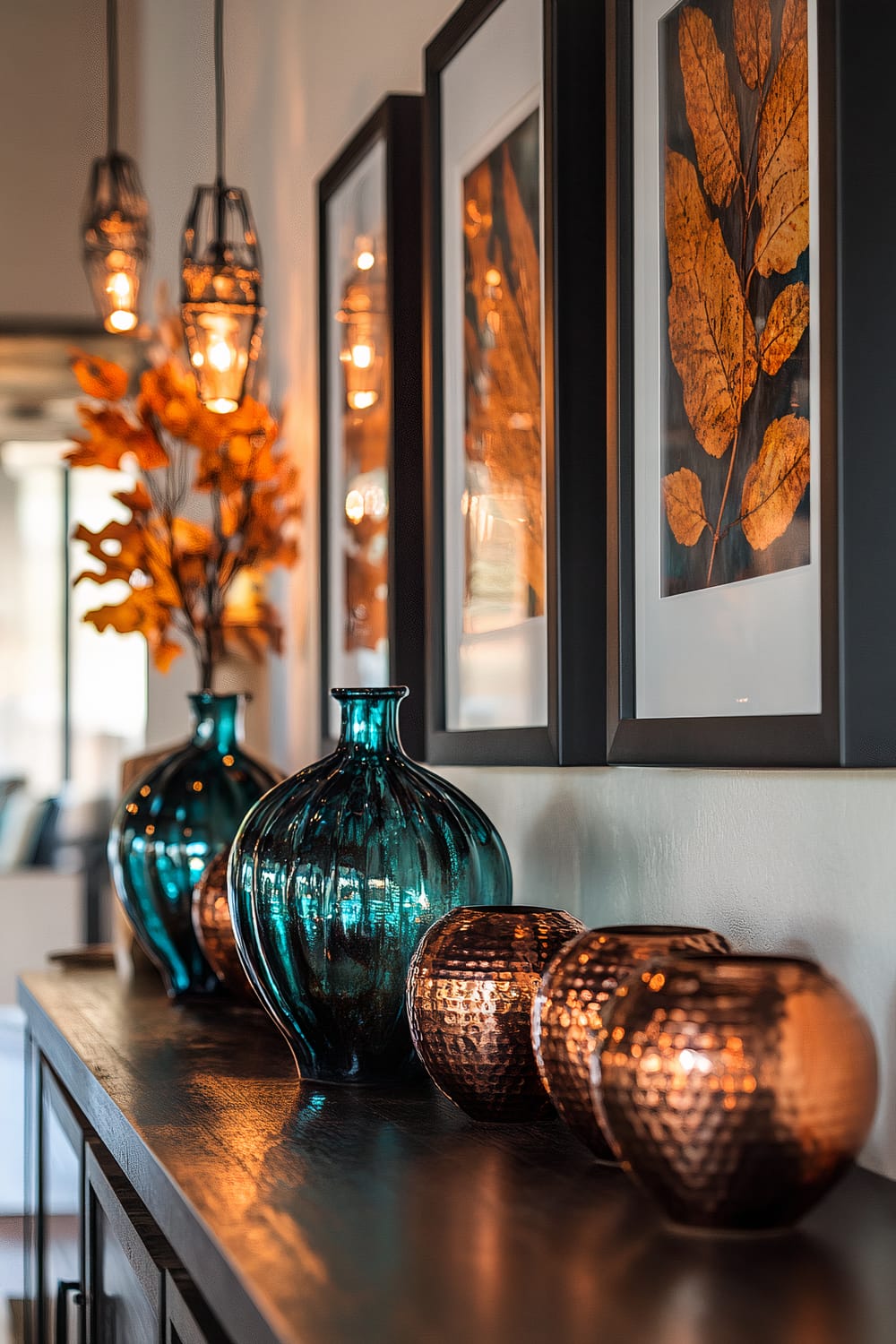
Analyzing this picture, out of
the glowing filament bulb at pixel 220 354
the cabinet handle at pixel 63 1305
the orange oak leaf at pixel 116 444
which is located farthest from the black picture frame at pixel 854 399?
the orange oak leaf at pixel 116 444

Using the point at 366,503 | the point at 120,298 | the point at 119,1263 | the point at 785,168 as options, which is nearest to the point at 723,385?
the point at 785,168

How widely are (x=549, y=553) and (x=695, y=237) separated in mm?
288

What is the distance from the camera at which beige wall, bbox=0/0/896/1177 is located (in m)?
0.85

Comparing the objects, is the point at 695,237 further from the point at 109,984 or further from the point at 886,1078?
the point at 109,984

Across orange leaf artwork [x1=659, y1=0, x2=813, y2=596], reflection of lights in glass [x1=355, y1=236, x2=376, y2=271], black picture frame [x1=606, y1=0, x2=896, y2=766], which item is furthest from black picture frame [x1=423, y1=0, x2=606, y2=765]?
reflection of lights in glass [x1=355, y1=236, x2=376, y2=271]

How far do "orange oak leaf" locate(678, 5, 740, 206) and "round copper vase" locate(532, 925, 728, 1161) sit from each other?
46 cm

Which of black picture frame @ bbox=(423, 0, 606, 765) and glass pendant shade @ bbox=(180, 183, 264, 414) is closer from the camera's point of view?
black picture frame @ bbox=(423, 0, 606, 765)

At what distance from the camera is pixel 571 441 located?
3.86 feet

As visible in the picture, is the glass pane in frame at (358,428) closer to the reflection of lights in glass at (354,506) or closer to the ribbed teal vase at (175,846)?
the reflection of lights in glass at (354,506)

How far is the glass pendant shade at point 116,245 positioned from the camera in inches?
103

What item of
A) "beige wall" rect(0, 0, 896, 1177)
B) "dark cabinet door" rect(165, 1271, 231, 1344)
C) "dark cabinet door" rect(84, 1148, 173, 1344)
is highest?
"beige wall" rect(0, 0, 896, 1177)

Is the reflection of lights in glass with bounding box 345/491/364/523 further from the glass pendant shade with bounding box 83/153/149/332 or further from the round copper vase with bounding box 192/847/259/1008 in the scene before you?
the glass pendant shade with bounding box 83/153/149/332

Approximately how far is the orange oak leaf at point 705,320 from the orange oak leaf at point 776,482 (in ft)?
0.15

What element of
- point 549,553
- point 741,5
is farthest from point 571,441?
point 741,5
